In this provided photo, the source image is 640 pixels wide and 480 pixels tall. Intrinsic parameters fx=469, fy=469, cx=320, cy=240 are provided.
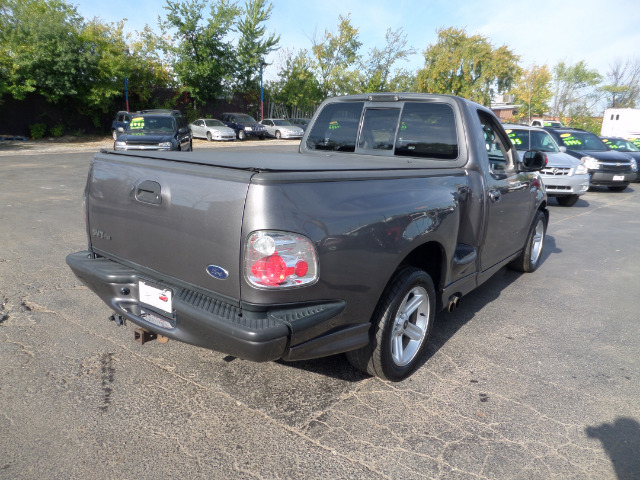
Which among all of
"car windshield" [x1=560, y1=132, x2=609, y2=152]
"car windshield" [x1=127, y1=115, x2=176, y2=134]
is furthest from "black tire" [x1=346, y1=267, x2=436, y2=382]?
"car windshield" [x1=127, y1=115, x2=176, y2=134]

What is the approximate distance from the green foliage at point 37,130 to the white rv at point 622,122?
104ft

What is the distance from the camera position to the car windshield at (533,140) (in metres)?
11.0

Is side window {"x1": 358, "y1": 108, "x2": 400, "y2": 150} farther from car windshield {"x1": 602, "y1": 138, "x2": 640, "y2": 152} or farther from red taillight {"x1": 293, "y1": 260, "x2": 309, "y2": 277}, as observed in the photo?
car windshield {"x1": 602, "y1": 138, "x2": 640, "y2": 152}

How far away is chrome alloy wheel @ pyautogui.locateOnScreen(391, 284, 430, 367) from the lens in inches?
120

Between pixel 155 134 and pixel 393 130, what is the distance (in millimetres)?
12262

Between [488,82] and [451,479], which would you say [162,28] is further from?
[451,479]

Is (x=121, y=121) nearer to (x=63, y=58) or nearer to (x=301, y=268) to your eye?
(x=63, y=58)

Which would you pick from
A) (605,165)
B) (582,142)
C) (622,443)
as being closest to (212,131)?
(582,142)

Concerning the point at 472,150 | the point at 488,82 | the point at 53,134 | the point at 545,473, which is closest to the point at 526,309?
the point at 472,150

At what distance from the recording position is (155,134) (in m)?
14.6

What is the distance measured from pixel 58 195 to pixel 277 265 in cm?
893

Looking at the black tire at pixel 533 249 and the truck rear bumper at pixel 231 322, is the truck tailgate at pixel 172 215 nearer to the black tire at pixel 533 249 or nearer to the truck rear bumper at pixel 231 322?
the truck rear bumper at pixel 231 322

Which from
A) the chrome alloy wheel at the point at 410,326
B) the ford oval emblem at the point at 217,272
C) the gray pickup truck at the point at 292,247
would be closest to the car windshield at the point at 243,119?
the gray pickup truck at the point at 292,247

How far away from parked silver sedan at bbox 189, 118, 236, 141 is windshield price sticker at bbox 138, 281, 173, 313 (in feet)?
88.1
